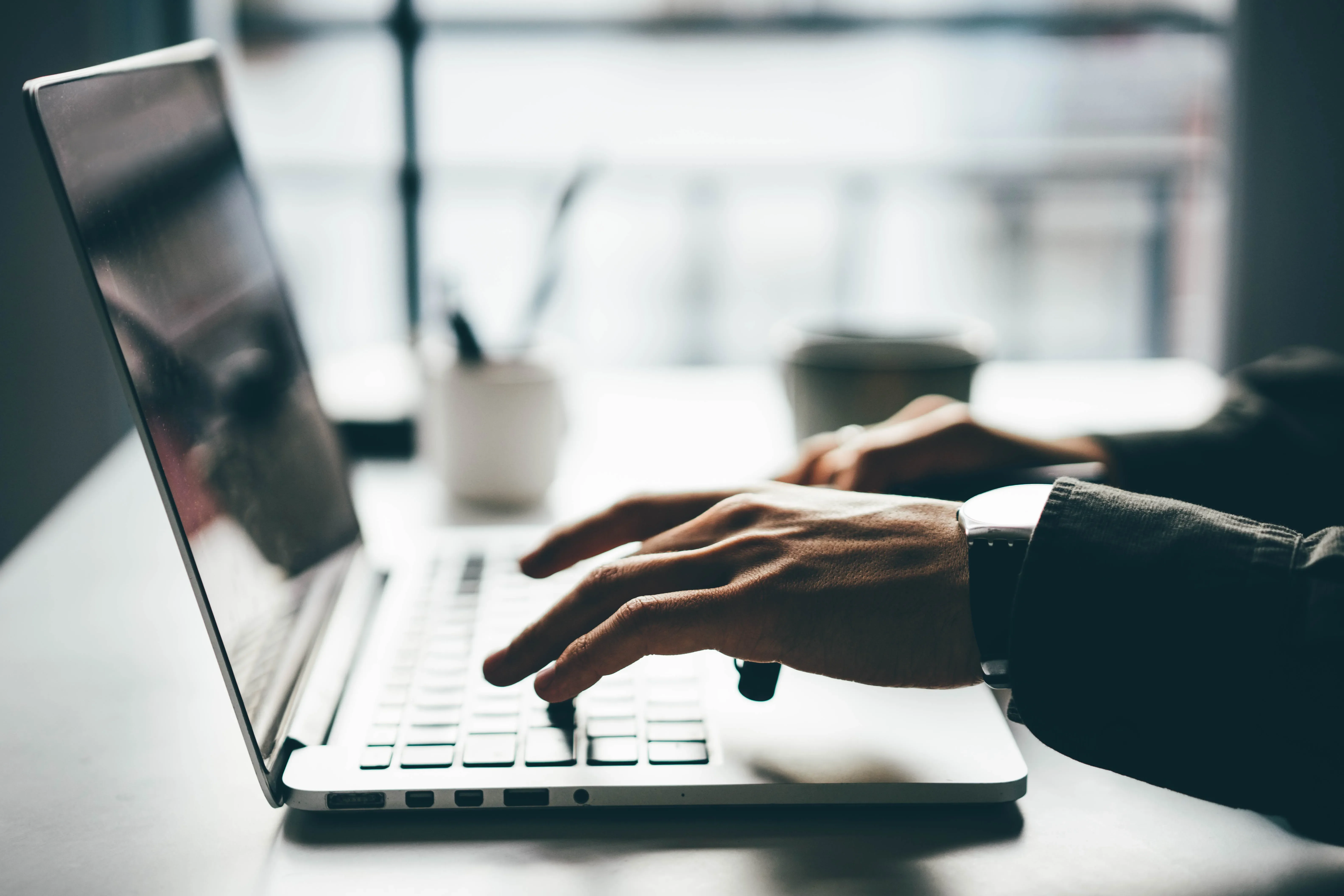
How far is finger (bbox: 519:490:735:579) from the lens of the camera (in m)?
0.54

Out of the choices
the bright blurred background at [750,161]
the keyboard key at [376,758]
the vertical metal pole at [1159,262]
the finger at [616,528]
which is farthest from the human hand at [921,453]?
the vertical metal pole at [1159,262]

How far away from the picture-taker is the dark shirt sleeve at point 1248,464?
0.75m

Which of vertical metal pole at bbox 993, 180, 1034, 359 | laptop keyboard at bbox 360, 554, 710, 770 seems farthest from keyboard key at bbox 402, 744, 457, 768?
vertical metal pole at bbox 993, 180, 1034, 359

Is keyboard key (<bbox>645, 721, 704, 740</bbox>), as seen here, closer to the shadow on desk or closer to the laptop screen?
the shadow on desk

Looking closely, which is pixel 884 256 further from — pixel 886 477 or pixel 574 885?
pixel 574 885

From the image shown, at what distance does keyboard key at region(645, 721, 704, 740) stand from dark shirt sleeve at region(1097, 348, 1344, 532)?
0.45 meters

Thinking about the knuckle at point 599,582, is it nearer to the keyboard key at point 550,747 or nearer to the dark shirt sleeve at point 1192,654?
the keyboard key at point 550,747

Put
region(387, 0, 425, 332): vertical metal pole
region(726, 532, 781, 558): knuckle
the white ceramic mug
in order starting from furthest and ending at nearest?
region(387, 0, 425, 332): vertical metal pole → the white ceramic mug → region(726, 532, 781, 558): knuckle

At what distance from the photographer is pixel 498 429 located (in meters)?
0.79

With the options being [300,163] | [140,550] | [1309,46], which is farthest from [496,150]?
[140,550]

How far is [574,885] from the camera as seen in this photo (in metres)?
0.36

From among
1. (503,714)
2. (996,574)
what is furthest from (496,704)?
(996,574)

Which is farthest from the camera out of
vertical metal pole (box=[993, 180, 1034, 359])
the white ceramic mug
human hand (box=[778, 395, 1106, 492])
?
vertical metal pole (box=[993, 180, 1034, 359])

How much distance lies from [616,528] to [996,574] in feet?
0.66
